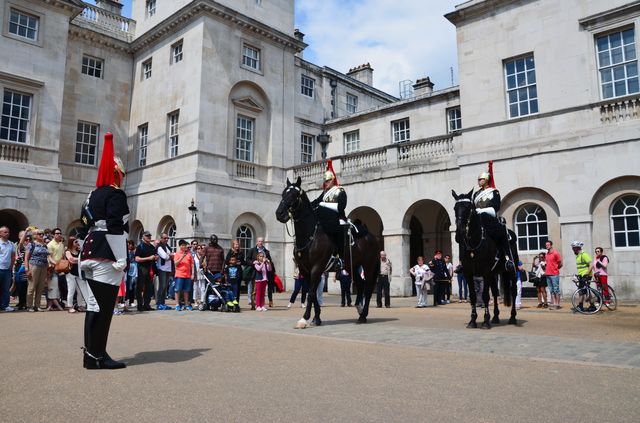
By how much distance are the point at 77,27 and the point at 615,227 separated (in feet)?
83.0

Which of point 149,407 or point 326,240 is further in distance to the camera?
point 326,240

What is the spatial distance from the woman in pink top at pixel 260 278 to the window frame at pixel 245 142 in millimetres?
10950

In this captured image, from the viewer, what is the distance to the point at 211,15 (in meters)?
22.8

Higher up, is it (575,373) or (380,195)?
(380,195)

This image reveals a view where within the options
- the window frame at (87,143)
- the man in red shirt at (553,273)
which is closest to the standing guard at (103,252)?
the man in red shirt at (553,273)

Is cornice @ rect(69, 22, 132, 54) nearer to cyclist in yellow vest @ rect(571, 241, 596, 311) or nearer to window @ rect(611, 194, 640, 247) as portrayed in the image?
cyclist in yellow vest @ rect(571, 241, 596, 311)

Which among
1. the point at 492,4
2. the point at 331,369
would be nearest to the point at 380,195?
the point at 492,4

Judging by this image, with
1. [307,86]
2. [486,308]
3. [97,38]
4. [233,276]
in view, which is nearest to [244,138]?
[307,86]

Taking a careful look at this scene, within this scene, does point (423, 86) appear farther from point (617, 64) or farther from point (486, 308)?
point (486, 308)

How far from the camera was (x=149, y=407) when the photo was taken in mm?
3521

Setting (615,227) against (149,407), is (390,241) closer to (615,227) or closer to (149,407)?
(615,227)

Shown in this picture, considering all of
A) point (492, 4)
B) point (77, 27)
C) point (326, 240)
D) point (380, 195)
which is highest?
point (77, 27)

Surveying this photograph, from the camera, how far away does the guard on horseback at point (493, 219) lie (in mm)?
8914

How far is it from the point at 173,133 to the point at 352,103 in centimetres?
1259
